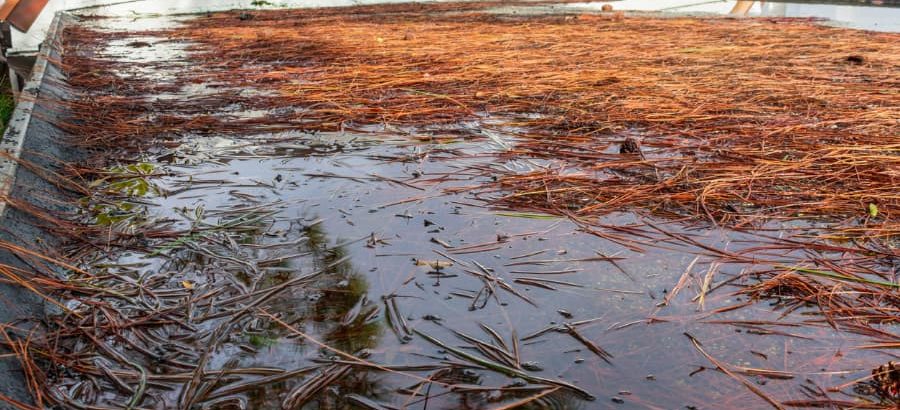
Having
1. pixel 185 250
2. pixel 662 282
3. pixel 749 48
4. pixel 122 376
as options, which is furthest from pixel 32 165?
pixel 749 48

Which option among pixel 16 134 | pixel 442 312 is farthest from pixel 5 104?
pixel 442 312

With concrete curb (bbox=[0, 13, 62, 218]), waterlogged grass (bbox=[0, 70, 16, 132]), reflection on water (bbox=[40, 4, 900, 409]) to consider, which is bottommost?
reflection on water (bbox=[40, 4, 900, 409])

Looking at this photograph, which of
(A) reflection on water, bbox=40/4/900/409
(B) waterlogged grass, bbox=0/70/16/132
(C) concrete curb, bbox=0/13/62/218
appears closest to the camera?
(A) reflection on water, bbox=40/4/900/409

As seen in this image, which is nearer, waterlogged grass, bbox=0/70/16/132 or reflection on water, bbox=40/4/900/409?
reflection on water, bbox=40/4/900/409

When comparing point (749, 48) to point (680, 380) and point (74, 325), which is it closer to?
point (680, 380)

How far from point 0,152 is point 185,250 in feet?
2.82

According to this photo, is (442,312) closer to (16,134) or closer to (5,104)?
(16,134)

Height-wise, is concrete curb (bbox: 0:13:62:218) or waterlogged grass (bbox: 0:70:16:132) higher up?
concrete curb (bbox: 0:13:62:218)

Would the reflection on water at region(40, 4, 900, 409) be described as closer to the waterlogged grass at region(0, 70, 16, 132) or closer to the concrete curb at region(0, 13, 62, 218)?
the concrete curb at region(0, 13, 62, 218)

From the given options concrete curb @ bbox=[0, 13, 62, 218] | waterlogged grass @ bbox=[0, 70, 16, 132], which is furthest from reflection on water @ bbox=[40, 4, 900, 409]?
waterlogged grass @ bbox=[0, 70, 16, 132]

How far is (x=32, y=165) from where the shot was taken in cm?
211

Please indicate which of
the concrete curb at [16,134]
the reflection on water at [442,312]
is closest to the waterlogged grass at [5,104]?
the concrete curb at [16,134]

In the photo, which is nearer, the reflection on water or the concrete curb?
the reflection on water

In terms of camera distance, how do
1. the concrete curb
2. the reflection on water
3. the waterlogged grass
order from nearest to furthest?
the reflection on water < the concrete curb < the waterlogged grass
